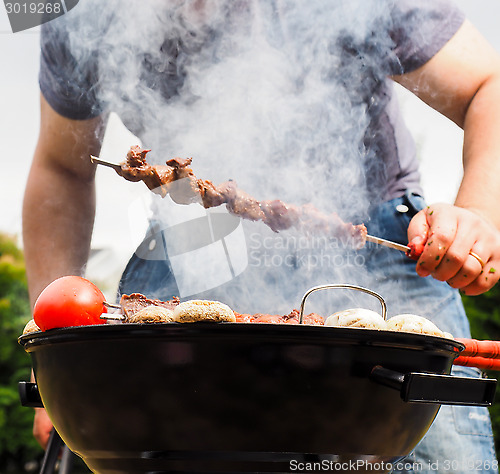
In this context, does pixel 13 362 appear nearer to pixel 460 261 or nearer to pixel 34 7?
pixel 34 7

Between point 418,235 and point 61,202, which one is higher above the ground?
point 61,202

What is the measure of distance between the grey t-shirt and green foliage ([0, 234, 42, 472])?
3998 mm

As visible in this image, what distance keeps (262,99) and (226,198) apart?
58 cm

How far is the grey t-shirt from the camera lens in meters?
2.02

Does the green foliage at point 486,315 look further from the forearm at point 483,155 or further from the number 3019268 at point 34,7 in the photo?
the number 3019268 at point 34,7

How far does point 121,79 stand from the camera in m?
2.06

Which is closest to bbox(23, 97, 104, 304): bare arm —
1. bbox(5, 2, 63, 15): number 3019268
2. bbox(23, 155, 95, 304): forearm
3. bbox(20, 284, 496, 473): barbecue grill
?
bbox(23, 155, 95, 304): forearm

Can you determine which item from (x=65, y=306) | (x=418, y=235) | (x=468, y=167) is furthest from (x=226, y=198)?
(x=468, y=167)

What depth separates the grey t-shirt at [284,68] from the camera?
202 centimetres

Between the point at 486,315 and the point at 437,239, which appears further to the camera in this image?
the point at 486,315

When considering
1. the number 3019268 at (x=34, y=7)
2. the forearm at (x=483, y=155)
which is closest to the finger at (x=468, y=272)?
the forearm at (x=483, y=155)

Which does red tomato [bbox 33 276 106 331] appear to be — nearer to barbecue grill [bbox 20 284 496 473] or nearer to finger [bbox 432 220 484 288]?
barbecue grill [bbox 20 284 496 473]

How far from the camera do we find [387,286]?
2100 mm

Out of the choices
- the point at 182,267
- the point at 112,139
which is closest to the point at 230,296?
the point at 182,267
